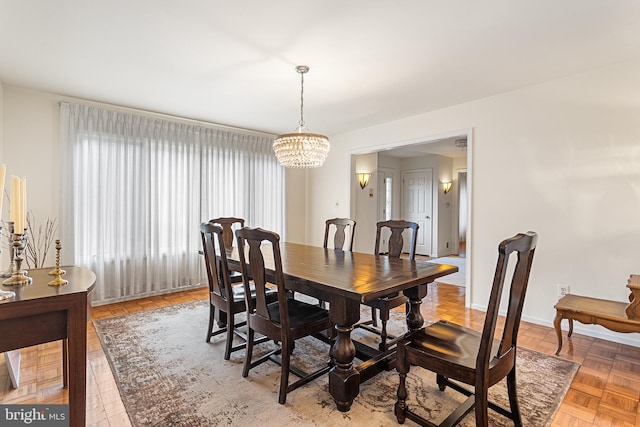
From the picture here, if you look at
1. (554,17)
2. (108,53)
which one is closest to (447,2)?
(554,17)

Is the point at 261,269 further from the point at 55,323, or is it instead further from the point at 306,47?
the point at 306,47

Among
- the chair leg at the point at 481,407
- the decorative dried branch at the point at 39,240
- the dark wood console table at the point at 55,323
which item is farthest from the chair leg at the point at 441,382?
the decorative dried branch at the point at 39,240

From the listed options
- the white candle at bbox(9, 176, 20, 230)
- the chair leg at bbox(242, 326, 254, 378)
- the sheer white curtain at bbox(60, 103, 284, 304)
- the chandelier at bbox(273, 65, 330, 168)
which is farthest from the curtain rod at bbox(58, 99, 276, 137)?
the chair leg at bbox(242, 326, 254, 378)

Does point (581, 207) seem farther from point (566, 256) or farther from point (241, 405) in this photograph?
point (241, 405)

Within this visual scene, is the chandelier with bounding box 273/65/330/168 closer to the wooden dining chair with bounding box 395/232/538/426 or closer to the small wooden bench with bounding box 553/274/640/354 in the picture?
the wooden dining chair with bounding box 395/232/538/426

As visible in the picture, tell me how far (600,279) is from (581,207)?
2.18 feet

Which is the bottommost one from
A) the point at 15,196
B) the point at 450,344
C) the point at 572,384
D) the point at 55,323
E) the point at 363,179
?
the point at 572,384

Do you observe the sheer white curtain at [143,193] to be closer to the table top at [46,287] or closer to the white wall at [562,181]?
the table top at [46,287]

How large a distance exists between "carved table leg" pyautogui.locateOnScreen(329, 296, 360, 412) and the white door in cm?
616

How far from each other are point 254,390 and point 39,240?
10.2ft

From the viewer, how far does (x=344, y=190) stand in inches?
215

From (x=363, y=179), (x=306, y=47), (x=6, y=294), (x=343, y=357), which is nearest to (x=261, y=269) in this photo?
(x=343, y=357)

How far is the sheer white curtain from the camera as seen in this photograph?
12.1 feet

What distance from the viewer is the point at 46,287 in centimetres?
139
